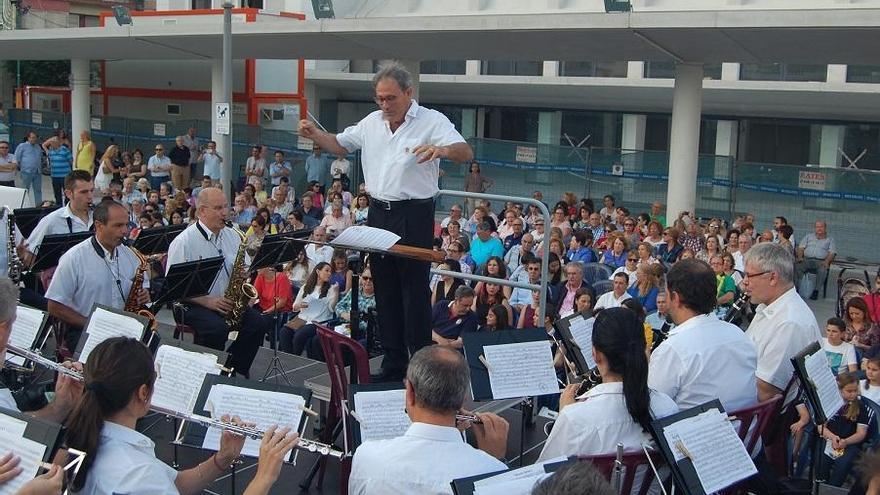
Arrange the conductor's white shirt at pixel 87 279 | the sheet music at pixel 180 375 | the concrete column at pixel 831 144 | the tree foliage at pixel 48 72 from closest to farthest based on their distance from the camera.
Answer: the sheet music at pixel 180 375, the conductor's white shirt at pixel 87 279, the concrete column at pixel 831 144, the tree foliage at pixel 48 72

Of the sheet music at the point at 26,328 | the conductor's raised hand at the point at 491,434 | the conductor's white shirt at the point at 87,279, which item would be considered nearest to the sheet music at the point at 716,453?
the conductor's raised hand at the point at 491,434

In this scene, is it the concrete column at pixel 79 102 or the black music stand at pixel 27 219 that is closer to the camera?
the black music stand at pixel 27 219

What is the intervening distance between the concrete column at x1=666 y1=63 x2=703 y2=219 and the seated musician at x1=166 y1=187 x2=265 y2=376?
1006 centimetres

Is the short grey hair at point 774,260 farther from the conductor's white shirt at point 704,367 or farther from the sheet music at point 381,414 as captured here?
the sheet music at point 381,414

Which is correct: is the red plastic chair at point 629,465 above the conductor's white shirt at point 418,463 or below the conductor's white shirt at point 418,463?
below

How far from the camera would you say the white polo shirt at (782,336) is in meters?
5.34

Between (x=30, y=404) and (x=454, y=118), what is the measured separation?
2279 cm

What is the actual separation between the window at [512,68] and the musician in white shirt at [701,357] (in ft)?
65.0

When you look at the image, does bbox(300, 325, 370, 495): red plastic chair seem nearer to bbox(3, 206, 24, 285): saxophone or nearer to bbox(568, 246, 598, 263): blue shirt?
bbox(3, 206, 24, 285): saxophone

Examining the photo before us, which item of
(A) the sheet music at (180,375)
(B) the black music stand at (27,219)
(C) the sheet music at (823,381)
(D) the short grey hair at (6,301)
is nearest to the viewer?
(D) the short grey hair at (6,301)

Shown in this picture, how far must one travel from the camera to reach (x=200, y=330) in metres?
7.17

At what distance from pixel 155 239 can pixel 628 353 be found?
5452 mm

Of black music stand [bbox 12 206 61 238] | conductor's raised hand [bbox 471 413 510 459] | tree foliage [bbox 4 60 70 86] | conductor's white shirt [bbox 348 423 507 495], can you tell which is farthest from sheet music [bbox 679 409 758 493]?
tree foliage [bbox 4 60 70 86]

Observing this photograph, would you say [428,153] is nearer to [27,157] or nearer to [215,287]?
[215,287]
